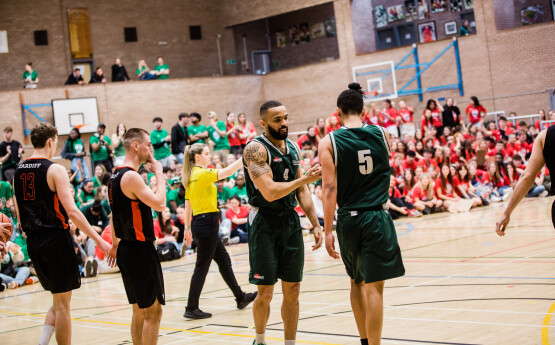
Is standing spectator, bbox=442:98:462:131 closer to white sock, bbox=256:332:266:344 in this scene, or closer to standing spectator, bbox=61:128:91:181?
standing spectator, bbox=61:128:91:181

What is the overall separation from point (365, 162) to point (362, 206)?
34 cm

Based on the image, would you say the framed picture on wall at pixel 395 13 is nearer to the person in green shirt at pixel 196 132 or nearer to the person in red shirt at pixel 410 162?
the person in red shirt at pixel 410 162

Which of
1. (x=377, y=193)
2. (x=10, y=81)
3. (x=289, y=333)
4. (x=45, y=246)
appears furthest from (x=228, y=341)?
(x=10, y=81)

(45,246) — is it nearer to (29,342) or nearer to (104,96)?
(29,342)

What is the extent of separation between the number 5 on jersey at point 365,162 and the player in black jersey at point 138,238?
63.0 inches

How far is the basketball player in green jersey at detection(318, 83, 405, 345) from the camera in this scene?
202 inches

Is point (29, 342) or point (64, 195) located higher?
point (64, 195)

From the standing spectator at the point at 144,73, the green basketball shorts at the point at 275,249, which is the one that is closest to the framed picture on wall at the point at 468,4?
the standing spectator at the point at 144,73

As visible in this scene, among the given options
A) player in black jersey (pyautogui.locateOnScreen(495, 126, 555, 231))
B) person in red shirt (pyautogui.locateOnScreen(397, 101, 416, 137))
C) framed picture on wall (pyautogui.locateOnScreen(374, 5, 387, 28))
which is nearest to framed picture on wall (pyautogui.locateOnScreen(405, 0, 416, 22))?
framed picture on wall (pyautogui.locateOnScreen(374, 5, 387, 28))

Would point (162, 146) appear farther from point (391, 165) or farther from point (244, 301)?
point (244, 301)

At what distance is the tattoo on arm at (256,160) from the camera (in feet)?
18.5

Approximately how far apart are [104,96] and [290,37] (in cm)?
1046

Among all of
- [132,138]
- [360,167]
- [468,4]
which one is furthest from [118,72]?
[360,167]

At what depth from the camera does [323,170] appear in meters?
5.27
